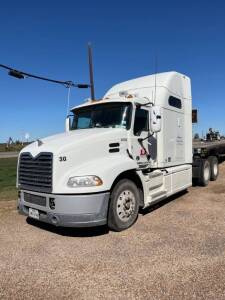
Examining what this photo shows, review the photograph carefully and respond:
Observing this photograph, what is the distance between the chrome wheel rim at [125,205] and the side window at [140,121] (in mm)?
1444

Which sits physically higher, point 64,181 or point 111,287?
point 64,181

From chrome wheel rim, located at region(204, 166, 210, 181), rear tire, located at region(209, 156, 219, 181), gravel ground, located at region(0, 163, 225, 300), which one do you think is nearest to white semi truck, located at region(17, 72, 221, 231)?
gravel ground, located at region(0, 163, 225, 300)

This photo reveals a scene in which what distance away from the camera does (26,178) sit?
627 cm

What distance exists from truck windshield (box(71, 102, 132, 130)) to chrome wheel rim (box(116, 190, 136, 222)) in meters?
1.48

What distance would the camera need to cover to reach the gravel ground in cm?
388

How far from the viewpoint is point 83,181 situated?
18.3 ft

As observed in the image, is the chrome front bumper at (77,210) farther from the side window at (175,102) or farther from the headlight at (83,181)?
the side window at (175,102)

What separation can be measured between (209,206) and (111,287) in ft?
15.8

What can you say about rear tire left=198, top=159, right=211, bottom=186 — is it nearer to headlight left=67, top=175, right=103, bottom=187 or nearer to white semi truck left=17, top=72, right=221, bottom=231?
white semi truck left=17, top=72, right=221, bottom=231

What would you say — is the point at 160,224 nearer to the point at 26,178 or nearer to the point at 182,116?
the point at 26,178

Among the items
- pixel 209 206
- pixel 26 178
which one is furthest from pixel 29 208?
pixel 209 206

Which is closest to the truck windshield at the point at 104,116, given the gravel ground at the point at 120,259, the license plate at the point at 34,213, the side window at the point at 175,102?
the side window at the point at 175,102

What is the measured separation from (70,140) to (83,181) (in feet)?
3.19

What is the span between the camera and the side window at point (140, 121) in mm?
7062
